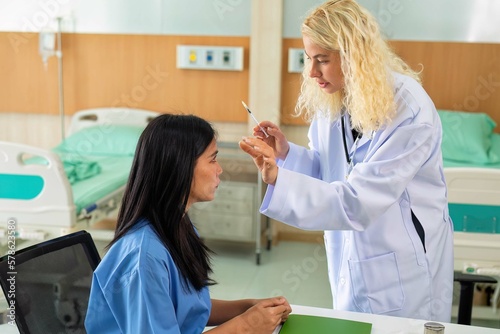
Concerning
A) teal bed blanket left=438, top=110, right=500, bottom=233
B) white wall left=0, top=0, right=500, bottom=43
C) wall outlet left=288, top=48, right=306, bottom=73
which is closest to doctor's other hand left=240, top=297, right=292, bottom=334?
teal bed blanket left=438, top=110, right=500, bottom=233

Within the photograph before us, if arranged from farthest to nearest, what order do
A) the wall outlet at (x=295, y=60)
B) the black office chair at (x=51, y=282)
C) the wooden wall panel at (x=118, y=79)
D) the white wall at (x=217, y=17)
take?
the wooden wall panel at (x=118, y=79) < the wall outlet at (x=295, y=60) < the white wall at (x=217, y=17) < the black office chair at (x=51, y=282)

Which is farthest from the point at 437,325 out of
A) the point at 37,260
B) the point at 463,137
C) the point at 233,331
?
the point at 463,137

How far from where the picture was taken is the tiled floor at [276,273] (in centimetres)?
358

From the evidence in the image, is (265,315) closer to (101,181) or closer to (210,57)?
(101,181)

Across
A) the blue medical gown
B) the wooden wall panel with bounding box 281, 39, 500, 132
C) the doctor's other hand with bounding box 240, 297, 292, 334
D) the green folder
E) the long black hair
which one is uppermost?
the wooden wall panel with bounding box 281, 39, 500, 132

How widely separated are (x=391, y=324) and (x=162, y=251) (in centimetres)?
67

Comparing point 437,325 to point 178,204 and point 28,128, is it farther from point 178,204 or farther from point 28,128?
point 28,128

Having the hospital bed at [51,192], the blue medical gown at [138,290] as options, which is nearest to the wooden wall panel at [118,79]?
the hospital bed at [51,192]

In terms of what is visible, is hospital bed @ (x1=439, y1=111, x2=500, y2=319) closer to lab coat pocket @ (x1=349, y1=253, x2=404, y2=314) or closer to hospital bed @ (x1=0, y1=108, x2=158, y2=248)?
lab coat pocket @ (x1=349, y1=253, x2=404, y2=314)

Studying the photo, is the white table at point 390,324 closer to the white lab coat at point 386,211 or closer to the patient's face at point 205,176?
the white lab coat at point 386,211

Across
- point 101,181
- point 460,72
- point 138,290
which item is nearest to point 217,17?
A: point 101,181

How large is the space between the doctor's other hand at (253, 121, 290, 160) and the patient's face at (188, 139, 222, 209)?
0.45 meters

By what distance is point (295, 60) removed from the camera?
165 inches

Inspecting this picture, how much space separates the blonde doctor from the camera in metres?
1.61
